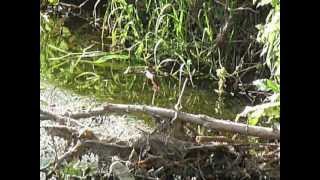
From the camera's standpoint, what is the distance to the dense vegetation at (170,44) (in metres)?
1.45

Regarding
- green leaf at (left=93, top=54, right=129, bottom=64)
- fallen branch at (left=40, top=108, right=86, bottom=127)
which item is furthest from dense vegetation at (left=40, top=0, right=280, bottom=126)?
fallen branch at (left=40, top=108, right=86, bottom=127)

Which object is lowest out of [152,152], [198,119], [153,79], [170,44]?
[152,152]

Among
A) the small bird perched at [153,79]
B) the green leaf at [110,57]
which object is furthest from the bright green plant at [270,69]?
the green leaf at [110,57]

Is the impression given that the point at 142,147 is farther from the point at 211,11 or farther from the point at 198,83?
the point at 211,11

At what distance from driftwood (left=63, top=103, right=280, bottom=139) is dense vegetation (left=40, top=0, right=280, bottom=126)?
34mm

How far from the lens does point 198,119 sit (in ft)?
4.83

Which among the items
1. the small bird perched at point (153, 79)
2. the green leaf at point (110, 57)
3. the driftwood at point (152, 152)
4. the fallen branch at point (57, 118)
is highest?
the green leaf at point (110, 57)

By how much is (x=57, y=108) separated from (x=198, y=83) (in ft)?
1.47

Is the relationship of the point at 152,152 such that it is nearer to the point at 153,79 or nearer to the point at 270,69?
the point at 153,79

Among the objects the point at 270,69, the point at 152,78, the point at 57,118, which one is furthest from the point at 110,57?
the point at 270,69

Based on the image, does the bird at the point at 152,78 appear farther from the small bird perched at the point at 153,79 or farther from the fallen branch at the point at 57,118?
the fallen branch at the point at 57,118

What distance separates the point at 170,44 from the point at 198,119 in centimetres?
25

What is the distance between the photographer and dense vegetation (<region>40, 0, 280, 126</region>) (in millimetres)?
1450

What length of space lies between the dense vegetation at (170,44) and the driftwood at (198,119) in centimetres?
3
